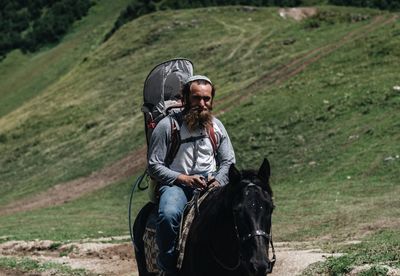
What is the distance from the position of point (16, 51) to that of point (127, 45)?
22.3 meters

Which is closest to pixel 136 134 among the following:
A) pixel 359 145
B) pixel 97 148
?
pixel 97 148

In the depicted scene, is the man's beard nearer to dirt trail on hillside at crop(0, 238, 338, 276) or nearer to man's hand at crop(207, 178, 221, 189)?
man's hand at crop(207, 178, 221, 189)

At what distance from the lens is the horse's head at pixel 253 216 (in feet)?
18.4

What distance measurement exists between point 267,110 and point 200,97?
26.5 metres

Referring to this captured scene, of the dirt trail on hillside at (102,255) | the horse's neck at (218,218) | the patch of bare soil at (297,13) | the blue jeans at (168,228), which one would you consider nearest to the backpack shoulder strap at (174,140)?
the blue jeans at (168,228)

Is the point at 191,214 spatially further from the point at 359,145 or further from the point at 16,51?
the point at 16,51

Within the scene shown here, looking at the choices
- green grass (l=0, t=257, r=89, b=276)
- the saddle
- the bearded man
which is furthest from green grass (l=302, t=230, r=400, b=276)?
green grass (l=0, t=257, r=89, b=276)

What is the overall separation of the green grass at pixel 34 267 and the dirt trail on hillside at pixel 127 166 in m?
15.9

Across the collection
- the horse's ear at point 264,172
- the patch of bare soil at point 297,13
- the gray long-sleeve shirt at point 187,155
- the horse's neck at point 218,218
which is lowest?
the patch of bare soil at point 297,13

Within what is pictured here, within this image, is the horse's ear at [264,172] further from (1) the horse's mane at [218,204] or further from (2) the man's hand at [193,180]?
(2) the man's hand at [193,180]

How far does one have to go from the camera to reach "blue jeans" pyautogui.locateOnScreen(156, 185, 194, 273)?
698 centimetres

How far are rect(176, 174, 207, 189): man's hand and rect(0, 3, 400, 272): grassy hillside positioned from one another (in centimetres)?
954

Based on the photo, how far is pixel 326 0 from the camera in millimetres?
64875

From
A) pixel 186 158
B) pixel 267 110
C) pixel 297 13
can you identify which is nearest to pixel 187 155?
pixel 186 158
